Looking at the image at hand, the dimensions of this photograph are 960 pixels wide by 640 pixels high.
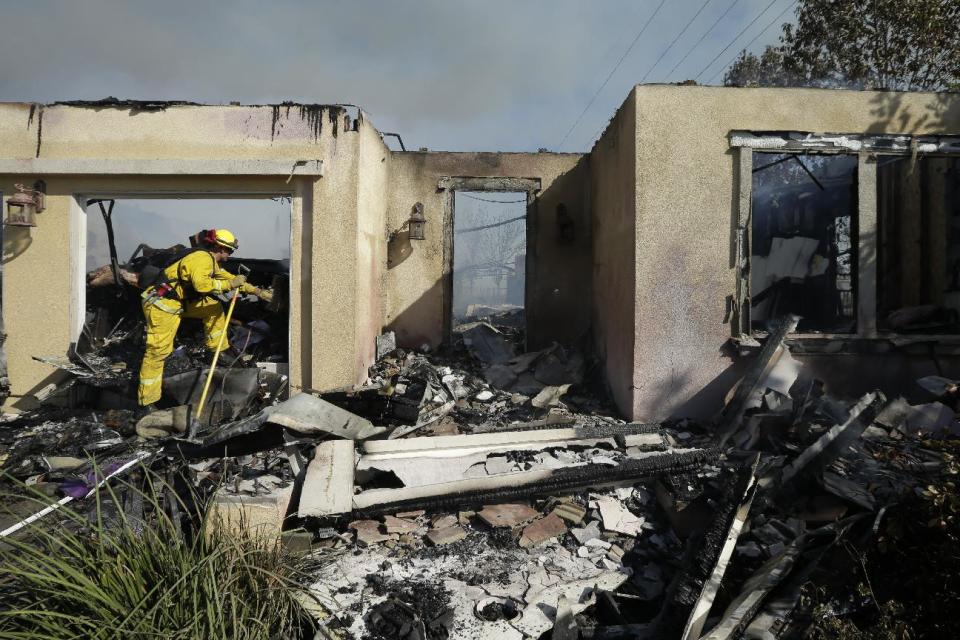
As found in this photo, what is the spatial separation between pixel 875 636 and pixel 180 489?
13.4 feet

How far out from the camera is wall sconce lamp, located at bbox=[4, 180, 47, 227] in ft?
19.0

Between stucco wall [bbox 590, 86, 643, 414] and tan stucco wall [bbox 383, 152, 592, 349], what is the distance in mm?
515

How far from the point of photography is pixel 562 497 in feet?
12.5

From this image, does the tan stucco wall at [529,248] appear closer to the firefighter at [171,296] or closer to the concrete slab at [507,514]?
the firefighter at [171,296]

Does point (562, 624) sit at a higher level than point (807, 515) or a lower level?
lower

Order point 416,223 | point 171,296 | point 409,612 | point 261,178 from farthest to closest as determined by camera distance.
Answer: point 416,223, point 261,178, point 171,296, point 409,612

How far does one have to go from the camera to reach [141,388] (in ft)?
17.6

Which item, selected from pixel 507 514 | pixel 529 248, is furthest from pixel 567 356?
pixel 507 514

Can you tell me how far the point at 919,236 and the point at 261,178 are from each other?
7.57 meters

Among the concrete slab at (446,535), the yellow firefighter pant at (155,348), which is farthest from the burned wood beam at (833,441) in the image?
the yellow firefighter pant at (155,348)

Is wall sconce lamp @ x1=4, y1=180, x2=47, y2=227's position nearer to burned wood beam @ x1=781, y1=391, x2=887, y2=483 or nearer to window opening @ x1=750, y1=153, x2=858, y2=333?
burned wood beam @ x1=781, y1=391, x2=887, y2=483

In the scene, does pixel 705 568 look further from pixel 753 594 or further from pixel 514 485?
pixel 514 485

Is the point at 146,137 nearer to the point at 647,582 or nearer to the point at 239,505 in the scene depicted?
the point at 239,505

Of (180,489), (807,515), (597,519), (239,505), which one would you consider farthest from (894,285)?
(180,489)
